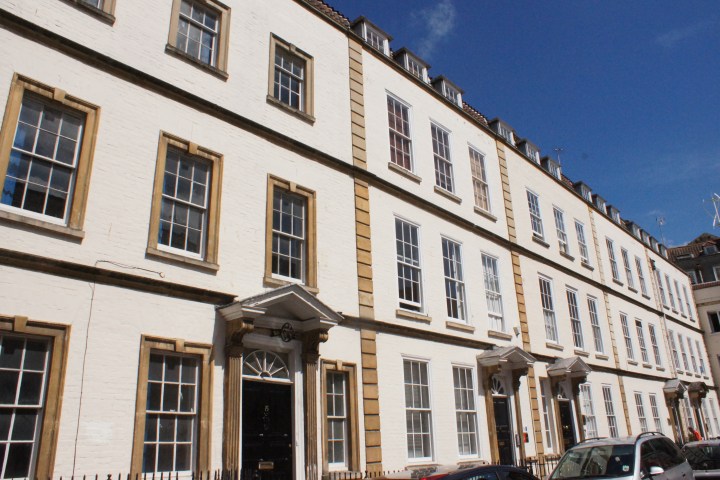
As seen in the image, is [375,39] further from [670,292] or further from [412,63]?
[670,292]

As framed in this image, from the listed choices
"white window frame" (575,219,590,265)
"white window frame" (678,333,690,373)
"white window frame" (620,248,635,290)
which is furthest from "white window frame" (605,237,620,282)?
"white window frame" (678,333,690,373)

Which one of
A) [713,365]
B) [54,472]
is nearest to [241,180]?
[54,472]

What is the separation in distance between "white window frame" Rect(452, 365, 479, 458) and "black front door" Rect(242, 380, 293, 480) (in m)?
5.85

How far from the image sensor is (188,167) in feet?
37.0

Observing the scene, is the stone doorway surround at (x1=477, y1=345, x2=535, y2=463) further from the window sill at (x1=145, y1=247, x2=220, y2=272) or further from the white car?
the window sill at (x1=145, y1=247, x2=220, y2=272)

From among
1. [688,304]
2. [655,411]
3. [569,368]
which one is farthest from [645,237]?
[569,368]

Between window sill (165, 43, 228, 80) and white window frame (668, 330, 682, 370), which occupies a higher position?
window sill (165, 43, 228, 80)

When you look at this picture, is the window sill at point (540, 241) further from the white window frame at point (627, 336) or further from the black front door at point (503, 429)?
the white window frame at point (627, 336)

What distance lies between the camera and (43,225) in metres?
8.76

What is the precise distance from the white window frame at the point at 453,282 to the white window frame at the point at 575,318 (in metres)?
7.84

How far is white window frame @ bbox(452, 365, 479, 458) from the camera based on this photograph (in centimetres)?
1556

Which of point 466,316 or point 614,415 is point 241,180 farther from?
point 614,415

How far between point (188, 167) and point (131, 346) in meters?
Result: 3.75

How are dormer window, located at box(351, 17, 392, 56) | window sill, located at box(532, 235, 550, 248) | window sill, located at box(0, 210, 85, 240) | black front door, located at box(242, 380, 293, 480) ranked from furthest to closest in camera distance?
1. window sill, located at box(532, 235, 550, 248)
2. dormer window, located at box(351, 17, 392, 56)
3. black front door, located at box(242, 380, 293, 480)
4. window sill, located at box(0, 210, 85, 240)
